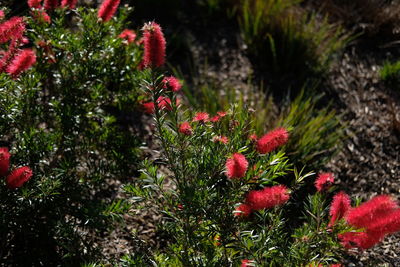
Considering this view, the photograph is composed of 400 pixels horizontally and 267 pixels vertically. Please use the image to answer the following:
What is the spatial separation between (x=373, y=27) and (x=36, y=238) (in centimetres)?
365

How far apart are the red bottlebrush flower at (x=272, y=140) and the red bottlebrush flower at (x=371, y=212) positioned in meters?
0.41

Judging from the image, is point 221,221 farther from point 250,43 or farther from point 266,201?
point 250,43

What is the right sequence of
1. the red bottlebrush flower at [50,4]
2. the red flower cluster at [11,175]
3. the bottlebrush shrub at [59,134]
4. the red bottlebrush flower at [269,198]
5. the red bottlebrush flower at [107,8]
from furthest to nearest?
the red bottlebrush flower at [50,4] → the red bottlebrush flower at [107,8] → the bottlebrush shrub at [59,134] → the red flower cluster at [11,175] → the red bottlebrush flower at [269,198]

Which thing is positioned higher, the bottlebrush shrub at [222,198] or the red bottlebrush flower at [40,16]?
the red bottlebrush flower at [40,16]

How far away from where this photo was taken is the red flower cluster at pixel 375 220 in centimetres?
179

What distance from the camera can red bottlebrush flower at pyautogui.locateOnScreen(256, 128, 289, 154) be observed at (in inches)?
80.1

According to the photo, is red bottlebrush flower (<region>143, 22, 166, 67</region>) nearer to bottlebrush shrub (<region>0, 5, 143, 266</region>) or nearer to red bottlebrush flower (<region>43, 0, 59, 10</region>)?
bottlebrush shrub (<region>0, 5, 143, 266</region>)

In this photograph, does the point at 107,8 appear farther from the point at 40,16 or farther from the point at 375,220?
the point at 375,220

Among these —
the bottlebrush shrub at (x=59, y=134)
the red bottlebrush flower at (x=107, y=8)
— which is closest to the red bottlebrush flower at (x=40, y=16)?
the bottlebrush shrub at (x=59, y=134)

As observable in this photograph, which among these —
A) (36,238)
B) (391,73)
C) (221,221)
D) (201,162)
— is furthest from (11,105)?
(391,73)

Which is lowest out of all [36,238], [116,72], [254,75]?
[36,238]

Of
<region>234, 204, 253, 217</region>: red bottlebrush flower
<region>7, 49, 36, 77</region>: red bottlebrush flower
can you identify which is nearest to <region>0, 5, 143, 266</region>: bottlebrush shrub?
<region>7, 49, 36, 77</region>: red bottlebrush flower

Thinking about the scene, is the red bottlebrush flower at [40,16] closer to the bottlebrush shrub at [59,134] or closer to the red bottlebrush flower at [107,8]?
the bottlebrush shrub at [59,134]

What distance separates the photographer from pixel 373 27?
4.71 meters
